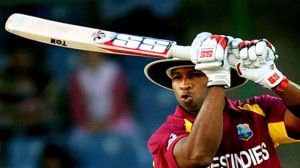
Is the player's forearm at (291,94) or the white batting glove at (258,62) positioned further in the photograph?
the player's forearm at (291,94)

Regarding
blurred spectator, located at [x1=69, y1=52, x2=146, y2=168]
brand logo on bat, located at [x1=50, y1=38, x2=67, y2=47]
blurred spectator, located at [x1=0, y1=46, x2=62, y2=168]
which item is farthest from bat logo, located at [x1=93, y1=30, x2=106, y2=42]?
blurred spectator, located at [x1=0, y1=46, x2=62, y2=168]

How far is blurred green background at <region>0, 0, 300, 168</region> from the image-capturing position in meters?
7.28

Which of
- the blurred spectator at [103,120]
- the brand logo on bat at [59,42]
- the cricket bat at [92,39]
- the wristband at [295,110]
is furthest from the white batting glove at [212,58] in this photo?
the blurred spectator at [103,120]

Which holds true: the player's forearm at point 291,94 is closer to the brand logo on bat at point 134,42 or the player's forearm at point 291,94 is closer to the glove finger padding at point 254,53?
the glove finger padding at point 254,53

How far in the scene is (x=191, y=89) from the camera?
448 centimetres

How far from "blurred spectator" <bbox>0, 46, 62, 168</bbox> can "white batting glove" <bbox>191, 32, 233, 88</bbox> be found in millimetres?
3467

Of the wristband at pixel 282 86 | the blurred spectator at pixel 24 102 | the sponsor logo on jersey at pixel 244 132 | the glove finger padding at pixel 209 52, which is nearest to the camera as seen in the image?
the glove finger padding at pixel 209 52

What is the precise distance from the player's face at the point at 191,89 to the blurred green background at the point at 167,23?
267 centimetres

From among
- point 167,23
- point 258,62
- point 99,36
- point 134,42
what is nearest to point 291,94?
point 258,62

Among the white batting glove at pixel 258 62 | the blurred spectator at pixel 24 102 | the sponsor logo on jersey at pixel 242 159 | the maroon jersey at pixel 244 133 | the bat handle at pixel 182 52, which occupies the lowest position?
the sponsor logo on jersey at pixel 242 159

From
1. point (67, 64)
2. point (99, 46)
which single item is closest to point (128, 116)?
point (67, 64)

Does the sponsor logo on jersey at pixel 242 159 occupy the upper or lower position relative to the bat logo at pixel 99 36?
lower

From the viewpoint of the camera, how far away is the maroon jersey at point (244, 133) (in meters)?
4.49

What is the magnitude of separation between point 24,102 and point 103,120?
0.69m
